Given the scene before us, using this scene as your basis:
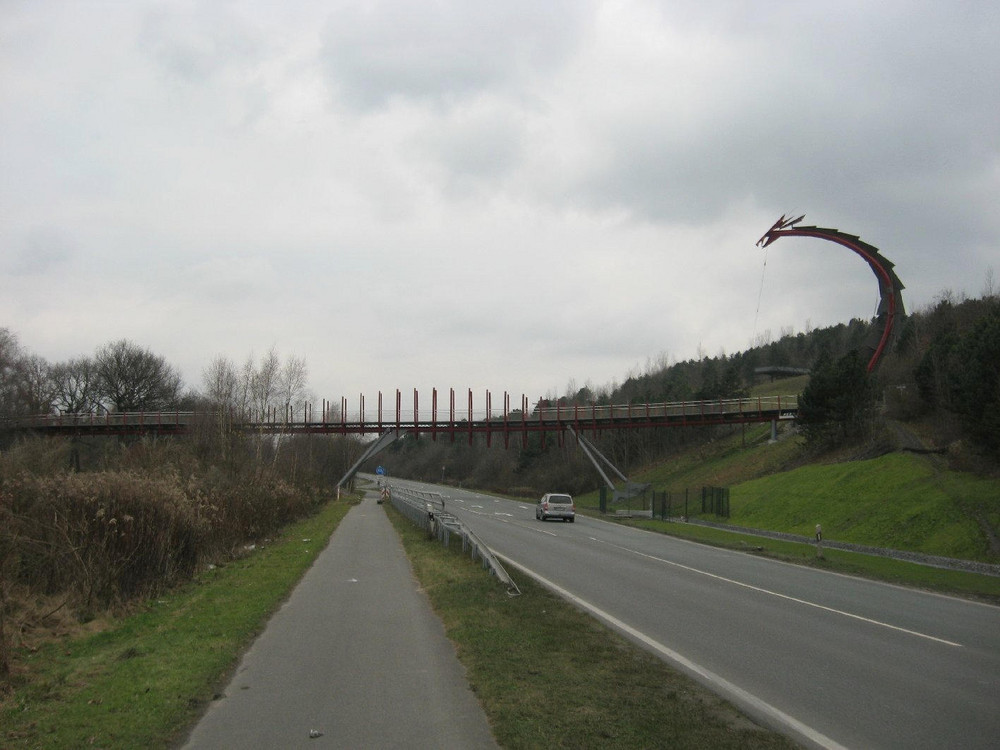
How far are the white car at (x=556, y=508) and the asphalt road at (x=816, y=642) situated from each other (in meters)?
21.0

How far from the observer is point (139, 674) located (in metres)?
7.96

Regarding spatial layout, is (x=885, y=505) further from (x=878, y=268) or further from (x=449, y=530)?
(x=878, y=268)

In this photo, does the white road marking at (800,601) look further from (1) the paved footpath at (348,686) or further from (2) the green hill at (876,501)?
(2) the green hill at (876,501)

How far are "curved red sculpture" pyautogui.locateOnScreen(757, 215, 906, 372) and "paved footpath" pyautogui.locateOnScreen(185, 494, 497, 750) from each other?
43894mm

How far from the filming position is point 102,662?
872cm

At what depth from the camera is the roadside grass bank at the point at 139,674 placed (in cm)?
620

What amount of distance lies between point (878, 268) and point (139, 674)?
171 ft

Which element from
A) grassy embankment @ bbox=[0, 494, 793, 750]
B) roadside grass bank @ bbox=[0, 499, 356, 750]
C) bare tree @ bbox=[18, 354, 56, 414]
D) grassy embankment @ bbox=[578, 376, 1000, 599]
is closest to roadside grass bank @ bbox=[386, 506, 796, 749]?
grassy embankment @ bbox=[0, 494, 793, 750]

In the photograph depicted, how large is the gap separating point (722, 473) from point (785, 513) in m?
21.8

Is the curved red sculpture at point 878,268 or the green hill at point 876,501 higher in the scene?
the curved red sculpture at point 878,268

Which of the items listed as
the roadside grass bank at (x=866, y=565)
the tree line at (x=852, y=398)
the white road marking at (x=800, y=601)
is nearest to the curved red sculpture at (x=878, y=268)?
the tree line at (x=852, y=398)

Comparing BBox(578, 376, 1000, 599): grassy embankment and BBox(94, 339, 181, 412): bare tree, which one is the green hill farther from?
BBox(94, 339, 181, 412): bare tree

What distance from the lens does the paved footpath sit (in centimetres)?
612

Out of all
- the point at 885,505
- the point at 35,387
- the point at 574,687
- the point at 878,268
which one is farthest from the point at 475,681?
the point at 35,387
